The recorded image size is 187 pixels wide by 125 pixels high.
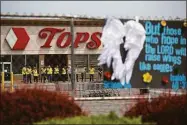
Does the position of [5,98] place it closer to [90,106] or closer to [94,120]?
[94,120]

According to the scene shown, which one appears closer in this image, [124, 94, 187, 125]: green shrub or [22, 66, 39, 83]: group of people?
[124, 94, 187, 125]: green shrub

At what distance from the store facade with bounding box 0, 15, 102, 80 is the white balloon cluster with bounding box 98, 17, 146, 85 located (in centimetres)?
81

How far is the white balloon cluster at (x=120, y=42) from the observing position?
301 inches

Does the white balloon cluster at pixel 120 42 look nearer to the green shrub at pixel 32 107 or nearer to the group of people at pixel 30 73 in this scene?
the green shrub at pixel 32 107

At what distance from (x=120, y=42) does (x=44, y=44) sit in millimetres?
25404

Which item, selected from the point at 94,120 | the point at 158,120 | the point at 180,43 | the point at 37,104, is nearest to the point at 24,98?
the point at 37,104

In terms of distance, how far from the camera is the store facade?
900cm

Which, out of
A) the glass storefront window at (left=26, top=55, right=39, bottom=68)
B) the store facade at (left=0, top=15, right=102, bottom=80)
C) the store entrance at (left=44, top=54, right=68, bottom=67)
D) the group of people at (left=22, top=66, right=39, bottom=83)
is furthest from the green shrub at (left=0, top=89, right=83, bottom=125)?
the group of people at (left=22, top=66, right=39, bottom=83)

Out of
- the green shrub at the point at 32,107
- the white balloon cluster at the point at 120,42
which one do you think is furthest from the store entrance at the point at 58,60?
the green shrub at the point at 32,107

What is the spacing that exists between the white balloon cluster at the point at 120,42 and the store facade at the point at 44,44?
2.65 feet

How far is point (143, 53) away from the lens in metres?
7.81

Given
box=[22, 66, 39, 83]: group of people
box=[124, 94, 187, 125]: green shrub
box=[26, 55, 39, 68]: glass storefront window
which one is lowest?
box=[124, 94, 187, 125]: green shrub

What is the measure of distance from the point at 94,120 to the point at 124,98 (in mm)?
2940

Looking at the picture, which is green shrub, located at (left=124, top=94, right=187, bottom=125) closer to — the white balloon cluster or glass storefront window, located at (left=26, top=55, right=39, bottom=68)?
the white balloon cluster
